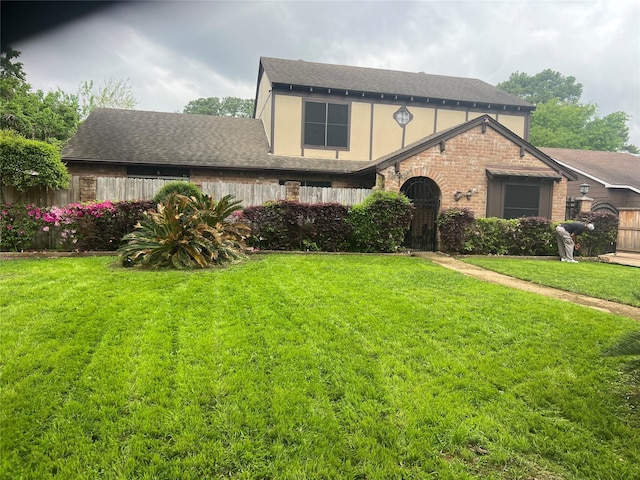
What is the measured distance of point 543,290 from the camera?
21.9ft

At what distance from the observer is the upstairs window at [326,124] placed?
1692 centimetres

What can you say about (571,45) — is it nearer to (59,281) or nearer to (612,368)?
(612,368)

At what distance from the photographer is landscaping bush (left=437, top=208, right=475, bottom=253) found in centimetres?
1144

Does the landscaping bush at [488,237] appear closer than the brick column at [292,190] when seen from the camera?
Yes

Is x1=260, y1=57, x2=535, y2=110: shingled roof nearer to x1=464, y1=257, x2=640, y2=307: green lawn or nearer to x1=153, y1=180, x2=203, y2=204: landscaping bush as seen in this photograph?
x1=153, y1=180, x2=203, y2=204: landscaping bush

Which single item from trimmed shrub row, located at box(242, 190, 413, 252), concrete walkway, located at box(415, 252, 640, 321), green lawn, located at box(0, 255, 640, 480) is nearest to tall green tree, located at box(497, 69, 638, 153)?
trimmed shrub row, located at box(242, 190, 413, 252)

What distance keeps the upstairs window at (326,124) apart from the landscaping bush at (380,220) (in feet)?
23.4

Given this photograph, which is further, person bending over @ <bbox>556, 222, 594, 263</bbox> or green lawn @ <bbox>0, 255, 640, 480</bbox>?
person bending over @ <bbox>556, 222, 594, 263</bbox>

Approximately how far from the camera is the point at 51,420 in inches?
96.0

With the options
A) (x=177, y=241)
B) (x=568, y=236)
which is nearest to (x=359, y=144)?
(x=568, y=236)

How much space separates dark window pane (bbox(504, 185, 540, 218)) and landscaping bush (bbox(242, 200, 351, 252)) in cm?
700

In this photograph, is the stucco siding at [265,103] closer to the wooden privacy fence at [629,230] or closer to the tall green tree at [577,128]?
the wooden privacy fence at [629,230]

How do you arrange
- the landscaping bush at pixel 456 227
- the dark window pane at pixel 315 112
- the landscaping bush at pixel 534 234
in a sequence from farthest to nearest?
1. the dark window pane at pixel 315 112
2. the landscaping bush at pixel 534 234
3. the landscaping bush at pixel 456 227

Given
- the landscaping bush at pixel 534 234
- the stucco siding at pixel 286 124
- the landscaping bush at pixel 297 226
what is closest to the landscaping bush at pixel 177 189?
the landscaping bush at pixel 297 226
